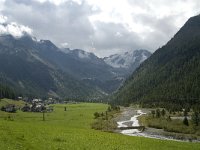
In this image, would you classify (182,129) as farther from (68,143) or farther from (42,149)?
(42,149)

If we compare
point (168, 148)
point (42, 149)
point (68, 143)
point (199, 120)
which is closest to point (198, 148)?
point (168, 148)

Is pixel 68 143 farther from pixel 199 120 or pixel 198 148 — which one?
pixel 199 120

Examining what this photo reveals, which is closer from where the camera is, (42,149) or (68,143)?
(42,149)

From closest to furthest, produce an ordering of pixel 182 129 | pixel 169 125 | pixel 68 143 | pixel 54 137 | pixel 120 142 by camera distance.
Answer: pixel 68 143
pixel 54 137
pixel 120 142
pixel 182 129
pixel 169 125

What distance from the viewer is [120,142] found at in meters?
65.4

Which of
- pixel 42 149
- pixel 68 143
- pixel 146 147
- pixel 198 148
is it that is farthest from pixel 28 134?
pixel 198 148

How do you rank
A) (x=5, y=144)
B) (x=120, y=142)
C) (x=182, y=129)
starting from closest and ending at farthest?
1. (x=5, y=144)
2. (x=120, y=142)
3. (x=182, y=129)

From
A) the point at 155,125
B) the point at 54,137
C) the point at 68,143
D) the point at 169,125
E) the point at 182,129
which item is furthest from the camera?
the point at 155,125

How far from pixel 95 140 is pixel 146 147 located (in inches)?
350

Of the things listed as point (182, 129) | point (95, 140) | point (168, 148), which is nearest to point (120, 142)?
point (95, 140)

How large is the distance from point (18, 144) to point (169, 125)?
105 metres

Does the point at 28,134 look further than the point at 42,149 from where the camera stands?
Yes

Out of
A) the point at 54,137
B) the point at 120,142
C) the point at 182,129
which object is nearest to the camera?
the point at 54,137

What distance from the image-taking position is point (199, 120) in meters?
142
